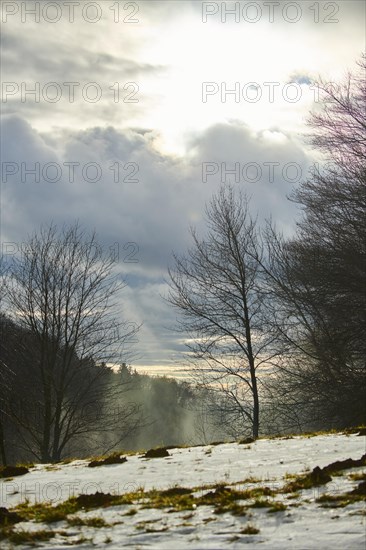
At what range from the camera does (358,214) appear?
2027 cm

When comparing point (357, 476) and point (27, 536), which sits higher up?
point (357, 476)

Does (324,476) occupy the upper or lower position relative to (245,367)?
lower

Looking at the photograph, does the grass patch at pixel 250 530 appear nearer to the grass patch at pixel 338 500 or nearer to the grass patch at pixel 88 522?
the grass patch at pixel 338 500

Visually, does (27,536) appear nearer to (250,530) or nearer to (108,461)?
(250,530)

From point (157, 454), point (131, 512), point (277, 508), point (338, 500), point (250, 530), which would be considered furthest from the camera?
point (157, 454)

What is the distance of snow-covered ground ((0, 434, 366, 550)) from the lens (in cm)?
679

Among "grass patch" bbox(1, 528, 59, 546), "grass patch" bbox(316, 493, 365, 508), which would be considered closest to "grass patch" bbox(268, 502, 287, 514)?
"grass patch" bbox(316, 493, 365, 508)

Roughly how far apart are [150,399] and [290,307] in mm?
103839

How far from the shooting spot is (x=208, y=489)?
940cm

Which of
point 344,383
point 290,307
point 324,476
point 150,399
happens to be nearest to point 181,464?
point 324,476

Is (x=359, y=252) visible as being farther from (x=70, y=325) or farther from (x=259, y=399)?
(x=70, y=325)

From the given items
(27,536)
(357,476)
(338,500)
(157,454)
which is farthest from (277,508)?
(157,454)

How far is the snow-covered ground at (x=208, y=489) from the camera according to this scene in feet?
22.3

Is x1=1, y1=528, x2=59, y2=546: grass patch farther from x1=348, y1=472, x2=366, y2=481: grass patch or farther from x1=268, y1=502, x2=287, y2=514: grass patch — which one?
x1=348, y1=472, x2=366, y2=481: grass patch
